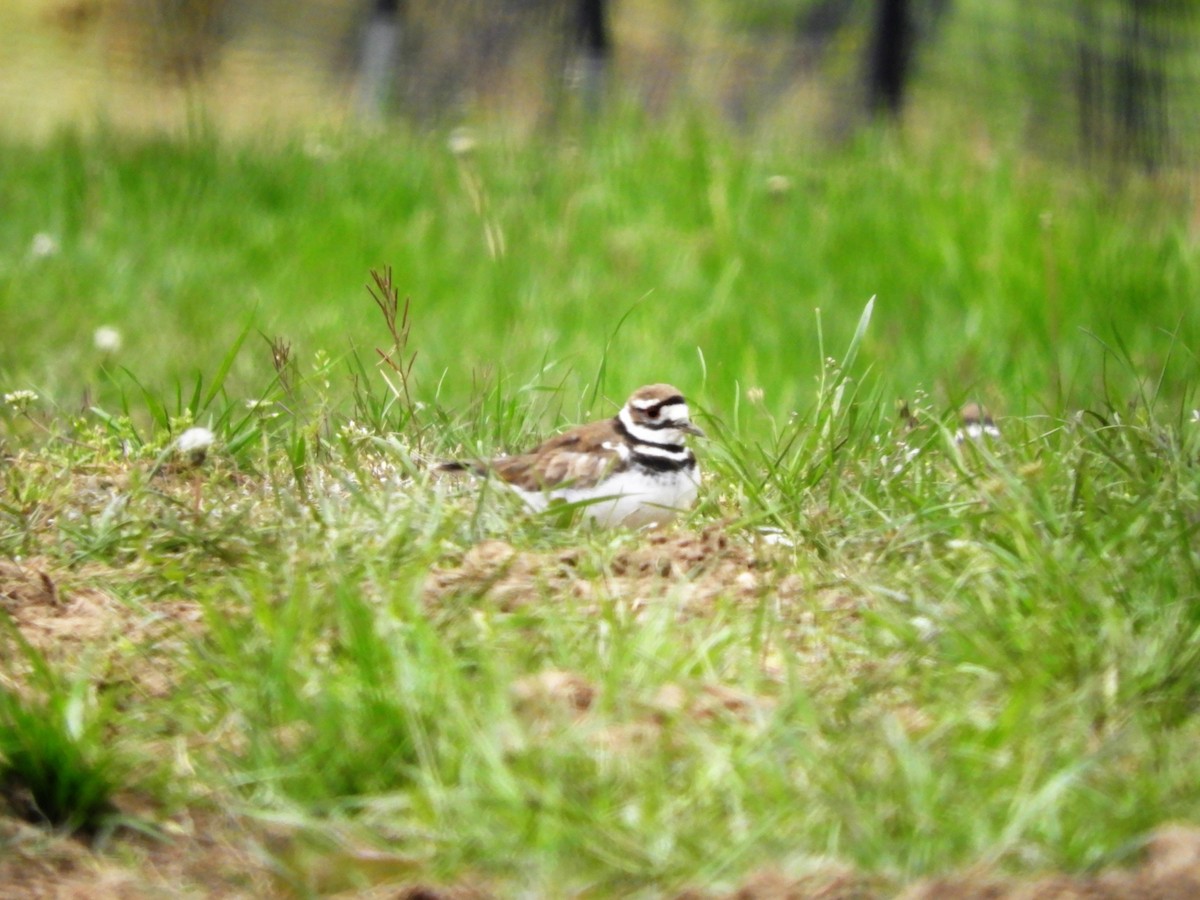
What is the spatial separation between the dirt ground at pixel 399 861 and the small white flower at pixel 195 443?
23.1 inches

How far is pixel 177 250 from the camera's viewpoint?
371 inches

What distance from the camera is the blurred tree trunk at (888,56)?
1105 centimetres

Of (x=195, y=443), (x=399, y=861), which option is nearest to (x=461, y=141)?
(x=195, y=443)

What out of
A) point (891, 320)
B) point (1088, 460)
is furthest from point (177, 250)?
point (1088, 460)

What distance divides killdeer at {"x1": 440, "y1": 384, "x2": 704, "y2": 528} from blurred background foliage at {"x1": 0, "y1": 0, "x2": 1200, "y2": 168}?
508cm

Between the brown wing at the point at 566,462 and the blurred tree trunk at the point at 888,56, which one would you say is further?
the blurred tree trunk at the point at 888,56

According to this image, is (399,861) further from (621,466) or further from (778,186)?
(778,186)

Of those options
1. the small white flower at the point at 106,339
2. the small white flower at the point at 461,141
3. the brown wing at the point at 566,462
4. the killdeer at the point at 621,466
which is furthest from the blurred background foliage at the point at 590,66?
the brown wing at the point at 566,462

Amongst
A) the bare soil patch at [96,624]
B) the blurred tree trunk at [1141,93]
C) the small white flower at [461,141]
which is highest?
the blurred tree trunk at [1141,93]

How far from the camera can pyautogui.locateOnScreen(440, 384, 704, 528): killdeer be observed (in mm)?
4660

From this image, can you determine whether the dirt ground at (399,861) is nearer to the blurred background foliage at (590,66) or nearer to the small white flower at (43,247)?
the small white flower at (43,247)

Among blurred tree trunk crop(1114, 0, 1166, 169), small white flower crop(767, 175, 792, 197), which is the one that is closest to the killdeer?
blurred tree trunk crop(1114, 0, 1166, 169)

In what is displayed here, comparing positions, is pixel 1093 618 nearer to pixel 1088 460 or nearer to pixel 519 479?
pixel 1088 460

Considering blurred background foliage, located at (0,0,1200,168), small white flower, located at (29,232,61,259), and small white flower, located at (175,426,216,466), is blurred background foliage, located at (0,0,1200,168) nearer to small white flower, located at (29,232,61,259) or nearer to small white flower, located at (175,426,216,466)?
small white flower, located at (29,232,61,259)
